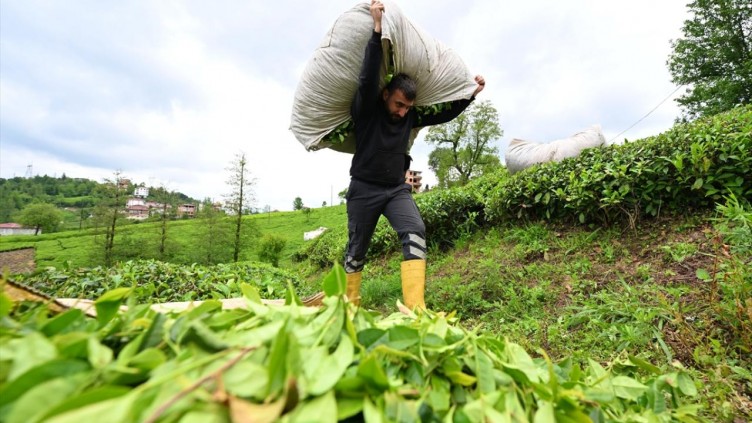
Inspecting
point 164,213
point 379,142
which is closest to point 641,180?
point 379,142

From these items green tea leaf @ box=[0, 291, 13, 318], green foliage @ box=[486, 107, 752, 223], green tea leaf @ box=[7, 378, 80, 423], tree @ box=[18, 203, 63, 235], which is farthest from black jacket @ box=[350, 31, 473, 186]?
tree @ box=[18, 203, 63, 235]

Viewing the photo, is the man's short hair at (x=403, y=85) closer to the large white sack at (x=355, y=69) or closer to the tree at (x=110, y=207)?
the large white sack at (x=355, y=69)

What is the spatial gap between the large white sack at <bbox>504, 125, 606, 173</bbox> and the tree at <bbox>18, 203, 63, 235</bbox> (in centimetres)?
6102

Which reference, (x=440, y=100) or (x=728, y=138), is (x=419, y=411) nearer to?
(x=440, y=100)

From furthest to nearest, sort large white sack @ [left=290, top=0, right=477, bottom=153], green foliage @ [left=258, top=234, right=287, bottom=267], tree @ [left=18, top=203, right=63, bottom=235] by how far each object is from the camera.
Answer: tree @ [left=18, top=203, right=63, bottom=235], green foliage @ [left=258, top=234, right=287, bottom=267], large white sack @ [left=290, top=0, right=477, bottom=153]

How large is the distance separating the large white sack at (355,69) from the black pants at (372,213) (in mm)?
493

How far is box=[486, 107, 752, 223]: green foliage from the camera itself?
3.08 meters

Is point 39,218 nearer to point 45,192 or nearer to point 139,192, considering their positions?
point 139,192

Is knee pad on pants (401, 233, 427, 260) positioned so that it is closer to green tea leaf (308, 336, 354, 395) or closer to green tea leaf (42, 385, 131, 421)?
green tea leaf (308, 336, 354, 395)

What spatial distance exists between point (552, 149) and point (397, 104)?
4.05 meters

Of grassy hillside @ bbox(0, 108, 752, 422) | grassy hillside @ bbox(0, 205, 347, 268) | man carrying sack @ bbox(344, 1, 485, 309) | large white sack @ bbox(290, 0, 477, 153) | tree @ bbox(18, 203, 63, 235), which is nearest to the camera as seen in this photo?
grassy hillside @ bbox(0, 108, 752, 422)

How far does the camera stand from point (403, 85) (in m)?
2.72

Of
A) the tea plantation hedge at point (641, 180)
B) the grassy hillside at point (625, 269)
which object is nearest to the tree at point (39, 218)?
the grassy hillside at point (625, 269)

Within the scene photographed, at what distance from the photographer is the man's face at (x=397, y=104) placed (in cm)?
275
